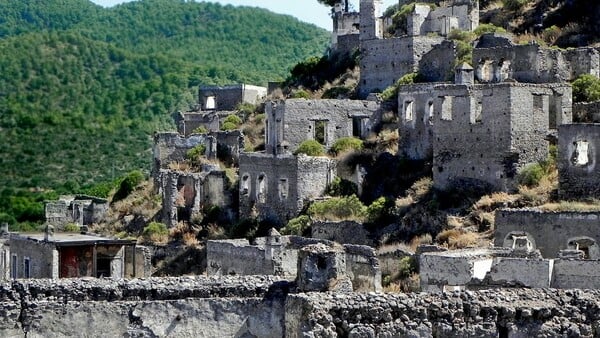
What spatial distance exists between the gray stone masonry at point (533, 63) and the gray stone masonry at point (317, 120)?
4.68m

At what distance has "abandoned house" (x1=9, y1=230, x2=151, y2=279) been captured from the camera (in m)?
30.8

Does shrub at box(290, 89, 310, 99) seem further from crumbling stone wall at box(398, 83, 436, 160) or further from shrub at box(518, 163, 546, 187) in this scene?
shrub at box(518, 163, 546, 187)

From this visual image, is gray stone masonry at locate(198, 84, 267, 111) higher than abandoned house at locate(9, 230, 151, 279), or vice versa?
gray stone masonry at locate(198, 84, 267, 111)

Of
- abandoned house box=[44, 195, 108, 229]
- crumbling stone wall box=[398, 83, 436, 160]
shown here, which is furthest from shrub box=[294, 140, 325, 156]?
abandoned house box=[44, 195, 108, 229]

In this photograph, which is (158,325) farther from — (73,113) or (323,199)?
(73,113)

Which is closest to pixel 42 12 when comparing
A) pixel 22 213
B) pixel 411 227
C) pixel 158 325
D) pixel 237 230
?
pixel 22 213

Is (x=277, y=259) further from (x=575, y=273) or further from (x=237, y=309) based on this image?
(x=237, y=309)

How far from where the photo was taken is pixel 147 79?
295ft

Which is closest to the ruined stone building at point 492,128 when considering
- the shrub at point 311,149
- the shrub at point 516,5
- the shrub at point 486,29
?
the shrub at point 311,149

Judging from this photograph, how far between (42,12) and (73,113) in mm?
22483

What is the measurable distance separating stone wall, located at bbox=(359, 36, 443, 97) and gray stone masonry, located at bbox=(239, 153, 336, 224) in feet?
19.0

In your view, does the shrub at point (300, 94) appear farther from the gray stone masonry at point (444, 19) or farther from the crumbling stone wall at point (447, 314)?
the crumbling stone wall at point (447, 314)

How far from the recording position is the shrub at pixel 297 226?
3597 centimetres

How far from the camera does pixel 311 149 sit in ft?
132
